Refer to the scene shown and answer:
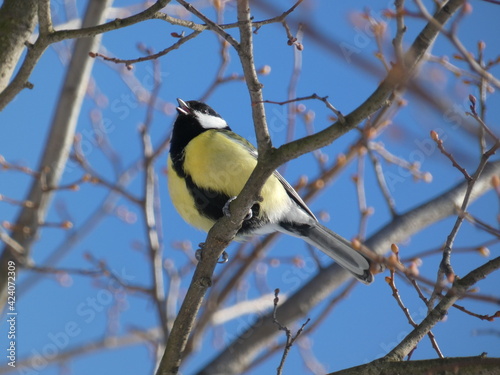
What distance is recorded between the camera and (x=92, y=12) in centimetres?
398

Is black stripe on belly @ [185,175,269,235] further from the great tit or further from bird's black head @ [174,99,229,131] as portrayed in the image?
bird's black head @ [174,99,229,131]

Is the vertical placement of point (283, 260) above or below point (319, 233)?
above

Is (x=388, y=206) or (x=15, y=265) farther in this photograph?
(x=388, y=206)

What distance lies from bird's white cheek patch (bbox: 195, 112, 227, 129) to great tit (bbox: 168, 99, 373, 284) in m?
0.01

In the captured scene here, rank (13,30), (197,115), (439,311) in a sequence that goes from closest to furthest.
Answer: (439,311)
(13,30)
(197,115)

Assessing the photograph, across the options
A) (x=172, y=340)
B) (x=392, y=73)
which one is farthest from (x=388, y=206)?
(x=392, y=73)

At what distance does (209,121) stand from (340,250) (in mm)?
1356

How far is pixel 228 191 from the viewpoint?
3.50 metres

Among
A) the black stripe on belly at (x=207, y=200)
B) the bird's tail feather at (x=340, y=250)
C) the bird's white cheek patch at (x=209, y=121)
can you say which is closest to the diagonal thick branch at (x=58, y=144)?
the bird's white cheek patch at (x=209, y=121)

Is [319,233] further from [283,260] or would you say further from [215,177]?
[283,260]

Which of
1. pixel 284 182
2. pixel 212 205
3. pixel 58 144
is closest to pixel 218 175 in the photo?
pixel 212 205

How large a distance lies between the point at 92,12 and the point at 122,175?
182 centimetres

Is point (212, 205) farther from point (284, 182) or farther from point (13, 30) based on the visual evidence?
point (13, 30)

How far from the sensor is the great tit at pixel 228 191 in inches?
138
